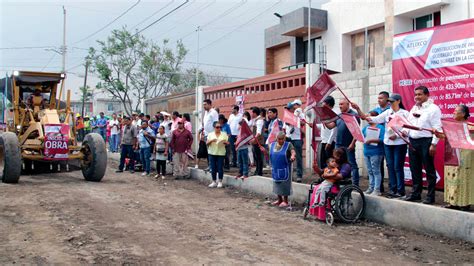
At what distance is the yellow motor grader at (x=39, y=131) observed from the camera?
1137 centimetres

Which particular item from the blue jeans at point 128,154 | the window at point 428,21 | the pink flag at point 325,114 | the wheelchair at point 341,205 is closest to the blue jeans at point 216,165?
the pink flag at point 325,114

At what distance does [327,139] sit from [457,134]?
2794 mm

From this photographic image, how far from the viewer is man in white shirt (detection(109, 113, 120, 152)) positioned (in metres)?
20.6

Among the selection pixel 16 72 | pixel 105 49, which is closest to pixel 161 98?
pixel 16 72

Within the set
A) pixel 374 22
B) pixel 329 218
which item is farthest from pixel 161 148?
pixel 374 22

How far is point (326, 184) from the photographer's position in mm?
7594

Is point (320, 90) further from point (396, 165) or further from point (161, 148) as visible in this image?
point (161, 148)

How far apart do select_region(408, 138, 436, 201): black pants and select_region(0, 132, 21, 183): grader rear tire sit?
8484mm

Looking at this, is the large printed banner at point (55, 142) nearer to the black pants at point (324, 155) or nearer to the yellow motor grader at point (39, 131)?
the yellow motor grader at point (39, 131)

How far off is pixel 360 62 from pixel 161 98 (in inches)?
Result: 371

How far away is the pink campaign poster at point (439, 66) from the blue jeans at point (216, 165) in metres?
4.34

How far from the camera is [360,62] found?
20.3 meters

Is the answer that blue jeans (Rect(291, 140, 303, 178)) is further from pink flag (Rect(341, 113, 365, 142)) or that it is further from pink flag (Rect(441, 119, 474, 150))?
pink flag (Rect(441, 119, 474, 150))

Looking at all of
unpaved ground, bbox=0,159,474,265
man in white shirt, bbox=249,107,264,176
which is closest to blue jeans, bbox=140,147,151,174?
man in white shirt, bbox=249,107,264,176
